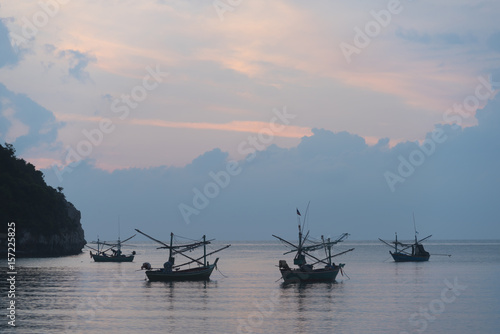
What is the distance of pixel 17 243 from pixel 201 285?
7272 centimetres

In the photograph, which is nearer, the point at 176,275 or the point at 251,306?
the point at 251,306

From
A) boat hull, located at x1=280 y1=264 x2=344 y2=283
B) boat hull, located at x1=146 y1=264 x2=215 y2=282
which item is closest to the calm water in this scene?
boat hull, located at x1=146 y1=264 x2=215 y2=282

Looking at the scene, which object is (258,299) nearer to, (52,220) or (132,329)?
(132,329)

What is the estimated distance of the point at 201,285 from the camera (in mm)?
69062

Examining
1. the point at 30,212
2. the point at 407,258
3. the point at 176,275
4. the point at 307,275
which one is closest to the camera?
the point at 307,275

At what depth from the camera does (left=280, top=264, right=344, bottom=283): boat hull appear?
70188 mm

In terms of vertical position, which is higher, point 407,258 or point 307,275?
point 407,258

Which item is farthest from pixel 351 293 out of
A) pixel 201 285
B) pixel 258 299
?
pixel 201 285

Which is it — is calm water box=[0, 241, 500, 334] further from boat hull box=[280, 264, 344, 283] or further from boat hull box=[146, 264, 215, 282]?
boat hull box=[280, 264, 344, 283]

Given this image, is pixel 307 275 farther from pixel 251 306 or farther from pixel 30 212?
pixel 30 212

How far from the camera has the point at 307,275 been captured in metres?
70.5

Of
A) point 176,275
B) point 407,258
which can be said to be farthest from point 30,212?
point 407,258

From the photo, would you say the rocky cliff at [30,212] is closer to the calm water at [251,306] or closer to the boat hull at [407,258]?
the calm water at [251,306]

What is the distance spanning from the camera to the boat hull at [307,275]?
70.2 meters
